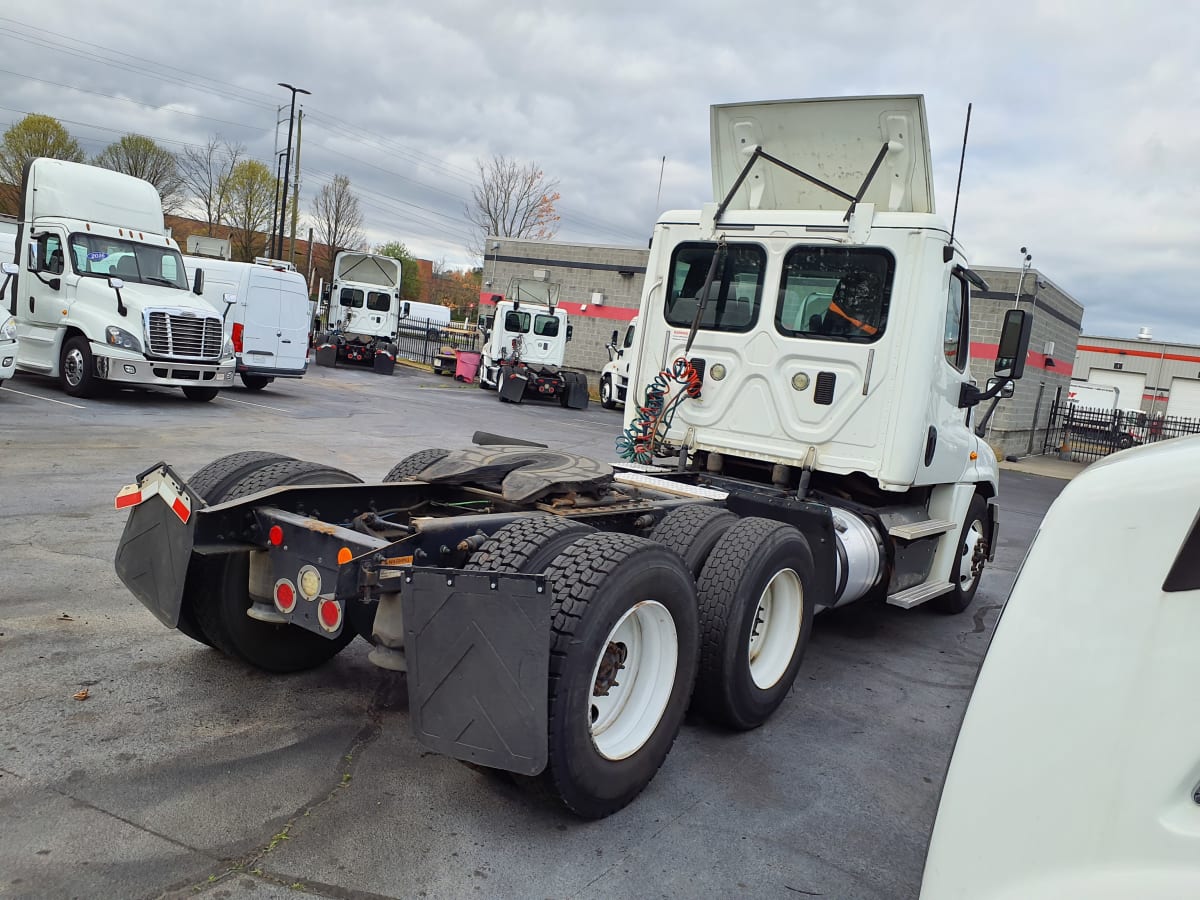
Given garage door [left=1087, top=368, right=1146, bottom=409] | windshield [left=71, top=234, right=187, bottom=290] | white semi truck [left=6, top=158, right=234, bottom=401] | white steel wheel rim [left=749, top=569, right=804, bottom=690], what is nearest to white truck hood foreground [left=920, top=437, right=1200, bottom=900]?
white steel wheel rim [left=749, top=569, right=804, bottom=690]

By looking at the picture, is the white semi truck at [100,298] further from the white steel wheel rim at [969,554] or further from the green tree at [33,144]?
the green tree at [33,144]

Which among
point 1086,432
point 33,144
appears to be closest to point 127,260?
point 1086,432

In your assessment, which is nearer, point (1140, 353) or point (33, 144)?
point (33, 144)

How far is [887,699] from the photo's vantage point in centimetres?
487

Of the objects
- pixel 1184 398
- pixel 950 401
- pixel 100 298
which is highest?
pixel 1184 398

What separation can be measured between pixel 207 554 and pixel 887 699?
3560 mm

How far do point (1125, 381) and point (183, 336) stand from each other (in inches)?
2121

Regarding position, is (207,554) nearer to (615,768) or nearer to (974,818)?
(615,768)

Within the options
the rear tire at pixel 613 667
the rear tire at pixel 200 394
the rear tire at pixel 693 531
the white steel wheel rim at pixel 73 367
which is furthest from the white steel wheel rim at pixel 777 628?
the rear tire at pixel 200 394

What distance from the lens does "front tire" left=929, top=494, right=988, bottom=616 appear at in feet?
21.6

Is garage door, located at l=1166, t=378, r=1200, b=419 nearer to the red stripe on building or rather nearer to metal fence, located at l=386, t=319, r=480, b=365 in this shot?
the red stripe on building

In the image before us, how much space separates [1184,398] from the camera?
163ft

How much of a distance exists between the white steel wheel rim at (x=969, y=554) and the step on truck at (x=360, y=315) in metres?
23.2

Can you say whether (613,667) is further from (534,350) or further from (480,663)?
(534,350)
